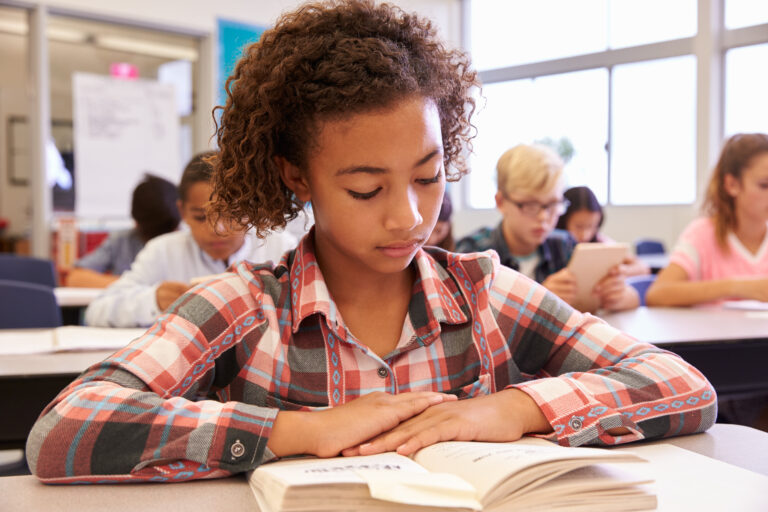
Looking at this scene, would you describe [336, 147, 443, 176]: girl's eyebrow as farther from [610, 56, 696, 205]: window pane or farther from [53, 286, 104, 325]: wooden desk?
[610, 56, 696, 205]: window pane

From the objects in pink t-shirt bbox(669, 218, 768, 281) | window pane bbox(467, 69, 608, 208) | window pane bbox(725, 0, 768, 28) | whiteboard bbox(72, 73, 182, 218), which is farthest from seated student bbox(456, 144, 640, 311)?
window pane bbox(725, 0, 768, 28)

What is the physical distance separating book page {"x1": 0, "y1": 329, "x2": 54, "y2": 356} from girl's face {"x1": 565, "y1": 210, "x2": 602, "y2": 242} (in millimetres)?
2233

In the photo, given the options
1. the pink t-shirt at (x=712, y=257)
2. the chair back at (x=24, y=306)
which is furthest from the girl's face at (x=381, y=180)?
the pink t-shirt at (x=712, y=257)

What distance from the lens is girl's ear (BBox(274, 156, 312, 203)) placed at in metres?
1.08

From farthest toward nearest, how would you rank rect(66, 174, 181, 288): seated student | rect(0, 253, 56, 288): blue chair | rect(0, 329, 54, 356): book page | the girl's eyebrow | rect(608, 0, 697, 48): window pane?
rect(608, 0, 697, 48): window pane → rect(66, 174, 181, 288): seated student → rect(0, 253, 56, 288): blue chair → rect(0, 329, 54, 356): book page → the girl's eyebrow

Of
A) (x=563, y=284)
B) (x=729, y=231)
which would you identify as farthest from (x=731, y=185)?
(x=563, y=284)

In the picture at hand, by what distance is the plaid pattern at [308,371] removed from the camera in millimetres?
809

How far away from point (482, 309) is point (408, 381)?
0.53 ft

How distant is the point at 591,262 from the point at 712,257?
0.84 metres

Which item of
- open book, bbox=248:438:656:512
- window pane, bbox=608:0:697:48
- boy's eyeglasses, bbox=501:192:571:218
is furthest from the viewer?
window pane, bbox=608:0:697:48

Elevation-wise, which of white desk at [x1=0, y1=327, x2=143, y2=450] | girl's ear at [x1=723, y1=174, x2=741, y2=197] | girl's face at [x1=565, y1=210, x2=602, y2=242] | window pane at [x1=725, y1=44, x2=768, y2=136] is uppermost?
window pane at [x1=725, y1=44, x2=768, y2=136]

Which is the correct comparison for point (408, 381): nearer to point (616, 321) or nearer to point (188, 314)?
point (188, 314)

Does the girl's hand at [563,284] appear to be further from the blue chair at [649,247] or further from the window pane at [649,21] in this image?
the window pane at [649,21]

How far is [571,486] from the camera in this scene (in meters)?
0.67
